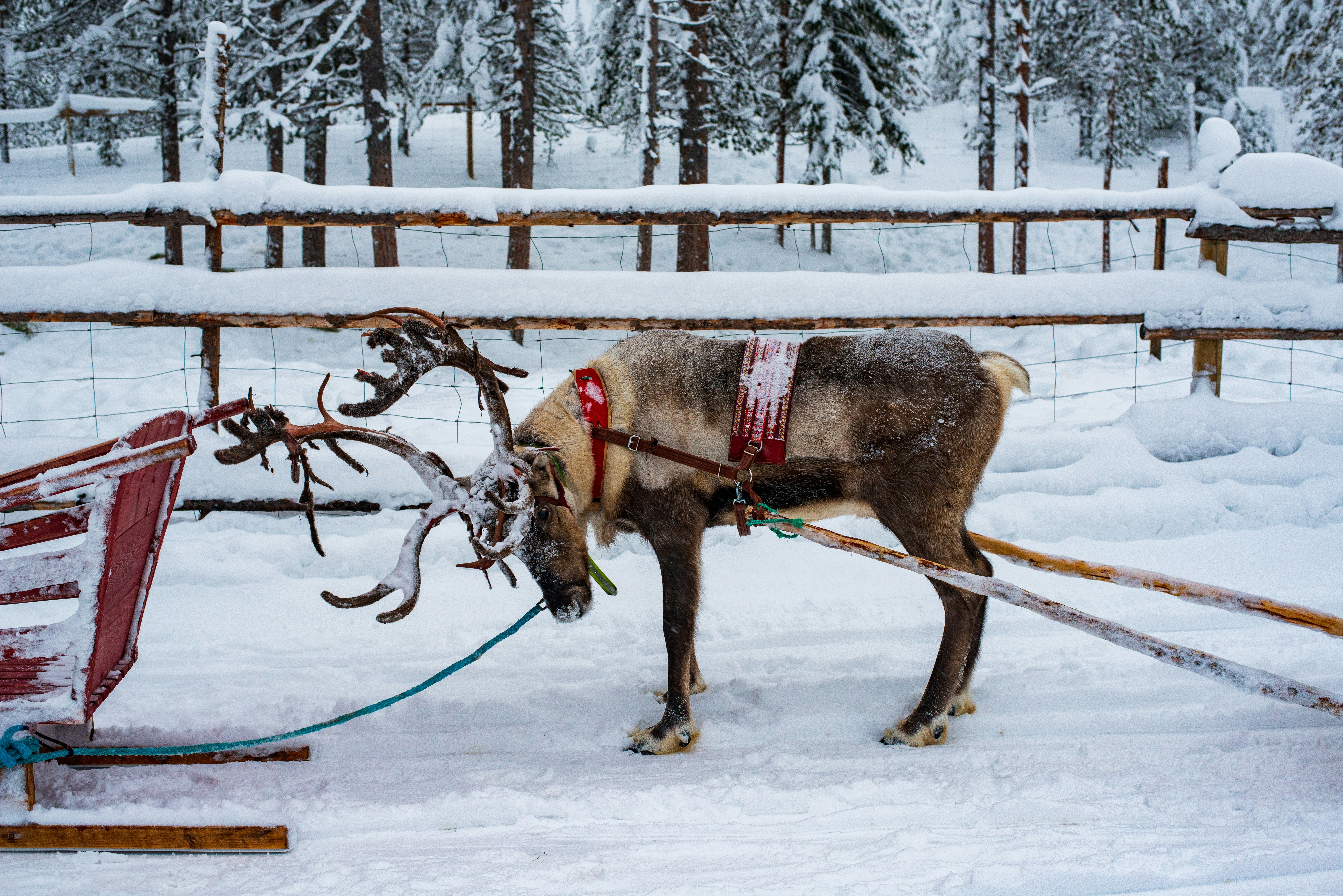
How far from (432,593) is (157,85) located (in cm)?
1634

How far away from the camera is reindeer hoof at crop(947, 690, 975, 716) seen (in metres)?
3.60

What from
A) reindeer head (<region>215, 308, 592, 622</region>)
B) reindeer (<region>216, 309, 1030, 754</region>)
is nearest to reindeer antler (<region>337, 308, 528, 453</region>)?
reindeer head (<region>215, 308, 592, 622</region>)

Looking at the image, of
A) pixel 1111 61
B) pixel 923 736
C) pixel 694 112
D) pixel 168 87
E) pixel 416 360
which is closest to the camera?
pixel 416 360

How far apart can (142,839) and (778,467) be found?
2.57m

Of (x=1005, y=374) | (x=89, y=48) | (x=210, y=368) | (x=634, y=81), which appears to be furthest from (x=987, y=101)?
(x=89, y=48)

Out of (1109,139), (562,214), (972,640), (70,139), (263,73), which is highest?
(1109,139)

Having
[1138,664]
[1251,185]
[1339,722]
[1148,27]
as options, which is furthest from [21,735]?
[1148,27]

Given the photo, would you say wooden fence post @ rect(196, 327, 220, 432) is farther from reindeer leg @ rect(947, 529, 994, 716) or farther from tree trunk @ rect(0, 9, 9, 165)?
tree trunk @ rect(0, 9, 9, 165)

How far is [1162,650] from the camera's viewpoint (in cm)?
281

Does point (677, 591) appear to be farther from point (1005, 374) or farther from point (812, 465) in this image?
point (1005, 374)

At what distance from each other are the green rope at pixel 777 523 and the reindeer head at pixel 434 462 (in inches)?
31.5

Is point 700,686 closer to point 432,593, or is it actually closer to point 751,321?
point 432,593

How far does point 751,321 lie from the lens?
17.5 feet

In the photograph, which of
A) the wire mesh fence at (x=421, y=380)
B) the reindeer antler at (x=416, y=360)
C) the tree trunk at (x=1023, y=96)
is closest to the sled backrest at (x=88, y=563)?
the reindeer antler at (x=416, y=360)
